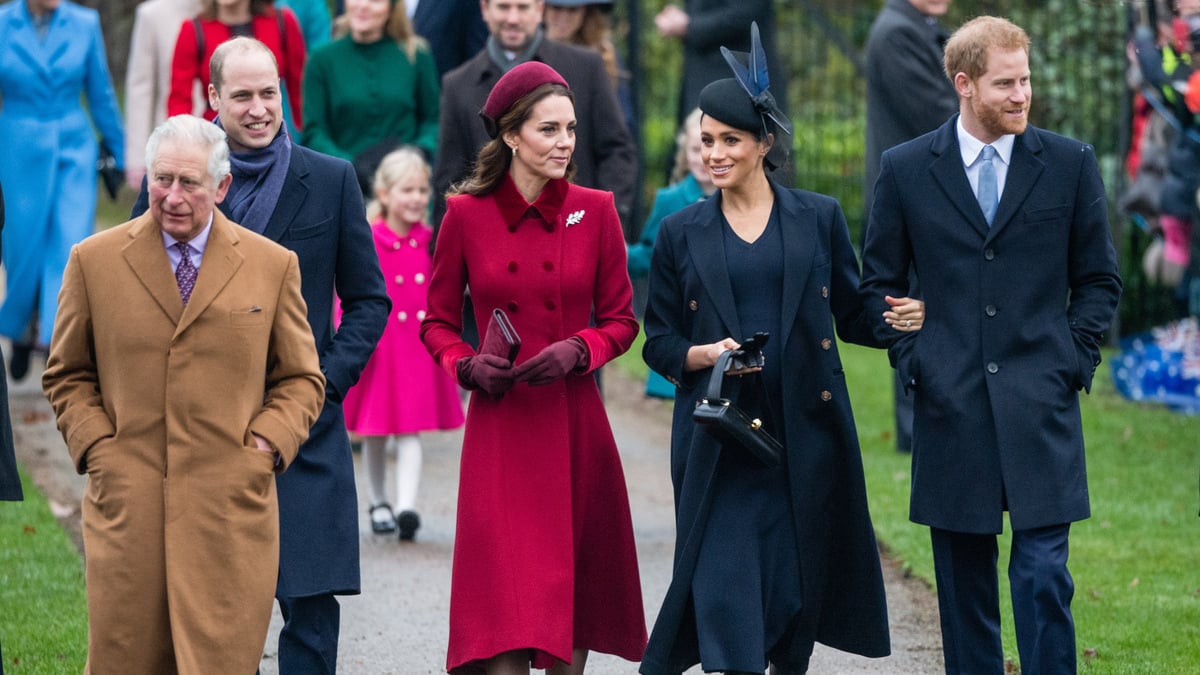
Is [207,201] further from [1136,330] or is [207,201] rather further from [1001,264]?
[1136,330]

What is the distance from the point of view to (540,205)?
593cm

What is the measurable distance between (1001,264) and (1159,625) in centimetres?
213

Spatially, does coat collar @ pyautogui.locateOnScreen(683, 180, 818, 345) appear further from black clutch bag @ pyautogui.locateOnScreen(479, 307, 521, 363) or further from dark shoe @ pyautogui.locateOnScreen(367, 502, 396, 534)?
dark shoe @ pyautogui.locateOnScreen(367, 502, 396, 534)

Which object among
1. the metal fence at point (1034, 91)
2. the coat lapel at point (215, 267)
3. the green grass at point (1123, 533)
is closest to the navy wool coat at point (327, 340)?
the coat lapel at point (215, 267)

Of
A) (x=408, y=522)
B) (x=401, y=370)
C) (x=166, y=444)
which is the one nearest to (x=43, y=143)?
(x=401, y=370)

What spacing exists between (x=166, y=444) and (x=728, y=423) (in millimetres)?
1539

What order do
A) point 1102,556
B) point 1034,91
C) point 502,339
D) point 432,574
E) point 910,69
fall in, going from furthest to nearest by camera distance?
1. point 1034,91
2. point 910,69
3. point 1102,556
4. point 432,574
5. point 502,339

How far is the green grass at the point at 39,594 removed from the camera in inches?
266

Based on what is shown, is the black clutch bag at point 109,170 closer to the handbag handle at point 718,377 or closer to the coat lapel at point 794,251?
the coat lapel at point 794,251

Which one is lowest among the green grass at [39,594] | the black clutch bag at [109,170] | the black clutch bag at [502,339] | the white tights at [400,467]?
the green grass at [39,594]

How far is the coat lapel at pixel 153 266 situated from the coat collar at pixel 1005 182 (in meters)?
2.27

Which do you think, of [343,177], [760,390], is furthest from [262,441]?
[760,390]

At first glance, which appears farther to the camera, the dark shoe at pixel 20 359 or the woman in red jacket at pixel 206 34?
the dark shoe at pixel 20 359

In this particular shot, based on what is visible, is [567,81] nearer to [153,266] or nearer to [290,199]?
[290,199]
